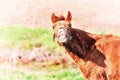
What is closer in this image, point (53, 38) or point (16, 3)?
point (53, 38)

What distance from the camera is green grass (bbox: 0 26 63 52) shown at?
5312mm

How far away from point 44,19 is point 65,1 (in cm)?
29

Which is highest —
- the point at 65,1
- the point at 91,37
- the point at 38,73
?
the point at 65,1

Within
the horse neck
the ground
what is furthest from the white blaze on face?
the ground

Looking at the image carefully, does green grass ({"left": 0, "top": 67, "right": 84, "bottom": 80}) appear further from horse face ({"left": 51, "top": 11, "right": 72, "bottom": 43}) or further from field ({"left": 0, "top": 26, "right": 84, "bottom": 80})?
horse face ({"left": 51, "top": 11, "right": 72, "bottom": 43})

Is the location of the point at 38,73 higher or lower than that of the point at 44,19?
lower

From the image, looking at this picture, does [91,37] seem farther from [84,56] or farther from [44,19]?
[44,19]

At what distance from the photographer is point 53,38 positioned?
512 centimetres

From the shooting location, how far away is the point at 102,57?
5.13m

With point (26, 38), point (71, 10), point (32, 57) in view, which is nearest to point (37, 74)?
point (32, 57)

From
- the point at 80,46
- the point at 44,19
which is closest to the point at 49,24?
the point at 44,19

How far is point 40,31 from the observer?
5.37 meters

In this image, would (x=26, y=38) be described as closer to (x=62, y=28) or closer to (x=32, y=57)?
(x=32, y=57)

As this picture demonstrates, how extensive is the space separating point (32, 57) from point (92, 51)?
634 millimetres
